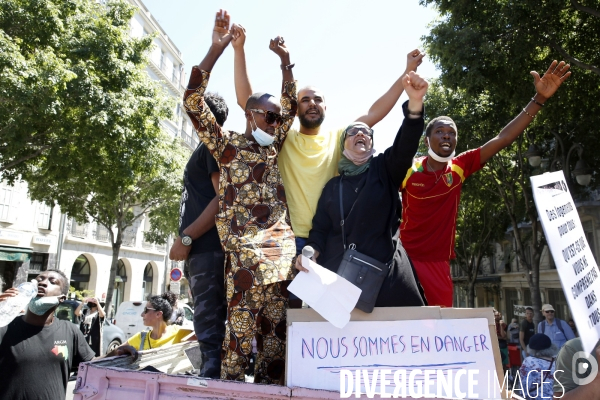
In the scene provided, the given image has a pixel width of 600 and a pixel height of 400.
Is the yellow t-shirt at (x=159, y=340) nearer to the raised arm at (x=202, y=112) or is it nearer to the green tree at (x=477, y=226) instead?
the raised arm at (x=202, y=112)

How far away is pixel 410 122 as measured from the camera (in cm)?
263

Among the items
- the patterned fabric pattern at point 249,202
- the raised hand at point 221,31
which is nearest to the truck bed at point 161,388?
the patterned fabric pattern at point 249,202

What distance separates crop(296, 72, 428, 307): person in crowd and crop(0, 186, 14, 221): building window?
78.7 ft

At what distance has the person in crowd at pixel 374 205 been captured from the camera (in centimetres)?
262

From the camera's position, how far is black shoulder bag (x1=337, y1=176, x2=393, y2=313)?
2375 millimetres

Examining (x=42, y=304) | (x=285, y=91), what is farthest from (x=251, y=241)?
(x=42, y=304)

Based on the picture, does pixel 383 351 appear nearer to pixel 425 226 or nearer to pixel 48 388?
pixel 425 226

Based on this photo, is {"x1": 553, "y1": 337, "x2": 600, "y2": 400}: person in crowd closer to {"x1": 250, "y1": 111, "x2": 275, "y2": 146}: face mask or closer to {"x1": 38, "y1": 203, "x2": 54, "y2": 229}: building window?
{"x1": 250, "y1": 111, "x2": 275, "y2": 146}: face mask

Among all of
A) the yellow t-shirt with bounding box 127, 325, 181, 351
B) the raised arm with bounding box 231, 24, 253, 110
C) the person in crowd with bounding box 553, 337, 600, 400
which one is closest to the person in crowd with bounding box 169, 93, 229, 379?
the raised arm with bounding box 231, 24, 253, 110

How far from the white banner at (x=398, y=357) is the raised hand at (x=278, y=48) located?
1.81 meters

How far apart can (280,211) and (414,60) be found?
136 centimetres

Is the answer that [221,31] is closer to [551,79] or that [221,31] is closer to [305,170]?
[305,170]

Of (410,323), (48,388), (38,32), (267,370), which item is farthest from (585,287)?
(38,32)

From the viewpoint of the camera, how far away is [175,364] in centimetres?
396
